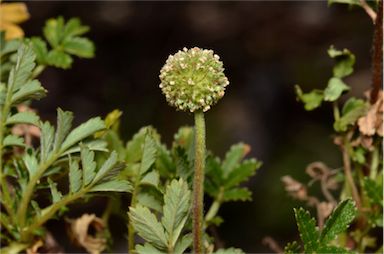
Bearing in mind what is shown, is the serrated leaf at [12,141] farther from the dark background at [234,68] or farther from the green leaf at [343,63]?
the dark background at [234,68]

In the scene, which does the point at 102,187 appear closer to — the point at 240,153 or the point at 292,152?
the point at 240,153

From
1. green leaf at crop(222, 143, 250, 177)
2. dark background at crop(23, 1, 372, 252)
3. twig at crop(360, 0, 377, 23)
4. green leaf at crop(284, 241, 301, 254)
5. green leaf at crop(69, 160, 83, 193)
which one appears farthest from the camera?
dark background at crop(23, 1, 372, 252)

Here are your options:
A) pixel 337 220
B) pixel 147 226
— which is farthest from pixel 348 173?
pixel 147 226

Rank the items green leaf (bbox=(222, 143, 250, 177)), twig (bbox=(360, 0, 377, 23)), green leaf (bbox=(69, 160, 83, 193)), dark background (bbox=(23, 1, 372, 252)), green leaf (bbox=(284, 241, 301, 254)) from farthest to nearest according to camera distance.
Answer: dark background (bbox=(23, 1, 372, 252)) < green leaf (bbox=(222, 143, 250, 177)) < twig (bbox=(360, 0, 377, 23)) < green leaf (bbox=(69, 160, 83, 193)) < green leaf (bbox=(284, 241, 301, 254))

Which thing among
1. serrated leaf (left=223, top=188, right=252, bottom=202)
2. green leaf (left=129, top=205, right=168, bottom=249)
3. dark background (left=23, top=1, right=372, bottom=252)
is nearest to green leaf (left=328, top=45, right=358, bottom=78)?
serrated leaf (left=223, top=188, right=252, bottom=202)

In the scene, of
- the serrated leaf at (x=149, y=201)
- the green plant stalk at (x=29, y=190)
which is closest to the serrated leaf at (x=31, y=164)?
the green plant stalk at (x=29, y=190)

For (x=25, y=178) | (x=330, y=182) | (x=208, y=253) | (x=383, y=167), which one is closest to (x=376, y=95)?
(x=383, y=167)

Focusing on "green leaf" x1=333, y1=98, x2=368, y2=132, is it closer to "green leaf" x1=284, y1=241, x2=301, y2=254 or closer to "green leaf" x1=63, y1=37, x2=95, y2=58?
"green leaf" x1=284, y1=241, x2=301, y2=254
